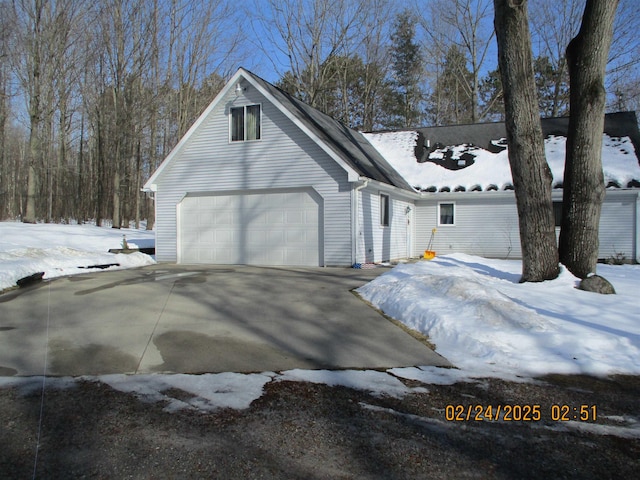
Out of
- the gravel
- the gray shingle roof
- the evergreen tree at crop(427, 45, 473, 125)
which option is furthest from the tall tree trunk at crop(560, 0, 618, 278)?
the evergreen tree at crop(427, 45, 473, 125)

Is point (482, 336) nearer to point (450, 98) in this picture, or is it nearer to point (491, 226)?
point (491, 226)

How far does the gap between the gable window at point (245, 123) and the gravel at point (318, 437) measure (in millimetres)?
11773

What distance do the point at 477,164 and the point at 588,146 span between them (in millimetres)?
10843

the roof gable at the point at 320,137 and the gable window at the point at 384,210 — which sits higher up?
the roof gable at the point at 320,137

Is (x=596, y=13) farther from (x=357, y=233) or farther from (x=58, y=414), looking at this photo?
(x=58, y=414)

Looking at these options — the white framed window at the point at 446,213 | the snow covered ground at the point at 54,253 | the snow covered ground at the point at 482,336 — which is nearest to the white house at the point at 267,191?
the snow covered ground at the point at 54,253

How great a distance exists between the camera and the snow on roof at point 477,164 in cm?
1688

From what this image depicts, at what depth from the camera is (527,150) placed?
28.6ft

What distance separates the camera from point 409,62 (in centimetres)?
3638

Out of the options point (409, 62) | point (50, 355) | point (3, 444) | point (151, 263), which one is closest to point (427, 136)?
point (151, 263)

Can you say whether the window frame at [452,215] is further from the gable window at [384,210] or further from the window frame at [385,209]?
the gable window at [384,210]

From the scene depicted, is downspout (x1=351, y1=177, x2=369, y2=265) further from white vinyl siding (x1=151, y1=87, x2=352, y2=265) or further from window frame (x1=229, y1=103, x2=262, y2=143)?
window frame (x1=229, y1=103, x2=262, y2=143)

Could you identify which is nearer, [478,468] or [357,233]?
[478,468]

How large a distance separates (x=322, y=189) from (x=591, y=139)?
24.2 ft
